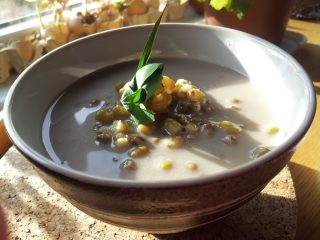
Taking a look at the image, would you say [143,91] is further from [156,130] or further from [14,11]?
[14,11]

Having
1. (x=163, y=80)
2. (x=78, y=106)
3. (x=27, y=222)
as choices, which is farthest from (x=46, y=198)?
(x=163, y=80)

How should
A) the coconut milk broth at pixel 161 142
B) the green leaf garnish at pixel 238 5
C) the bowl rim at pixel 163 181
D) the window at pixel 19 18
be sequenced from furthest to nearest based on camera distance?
1. the window at pixel 19 18
2. the green leaf garnish at pixel 238 5
3. the coconut milk broth at pixel 161 142
4. the bowl rim at pixel 163 181

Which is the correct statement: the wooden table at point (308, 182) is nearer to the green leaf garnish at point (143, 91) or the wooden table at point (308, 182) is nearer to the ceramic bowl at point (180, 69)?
the ceramic bowl at point (180, 69)

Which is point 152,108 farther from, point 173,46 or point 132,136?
point 173,46

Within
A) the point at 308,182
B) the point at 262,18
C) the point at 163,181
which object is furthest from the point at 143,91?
the point at 262,18

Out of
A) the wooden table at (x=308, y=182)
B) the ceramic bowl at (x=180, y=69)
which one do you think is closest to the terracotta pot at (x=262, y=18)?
the wooden table at (x=308, y=182)

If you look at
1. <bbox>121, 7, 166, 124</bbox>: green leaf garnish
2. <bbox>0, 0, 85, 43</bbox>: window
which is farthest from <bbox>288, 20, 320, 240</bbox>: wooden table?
<bbox>0, 0, 85, 43</bbox>: window

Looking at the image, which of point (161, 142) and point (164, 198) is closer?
point (164, 198)

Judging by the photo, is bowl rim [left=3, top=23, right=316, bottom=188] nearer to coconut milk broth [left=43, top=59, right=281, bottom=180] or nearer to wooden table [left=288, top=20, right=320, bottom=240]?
coconut milk broth [left=43, top=59, right=281, bottom=180]
